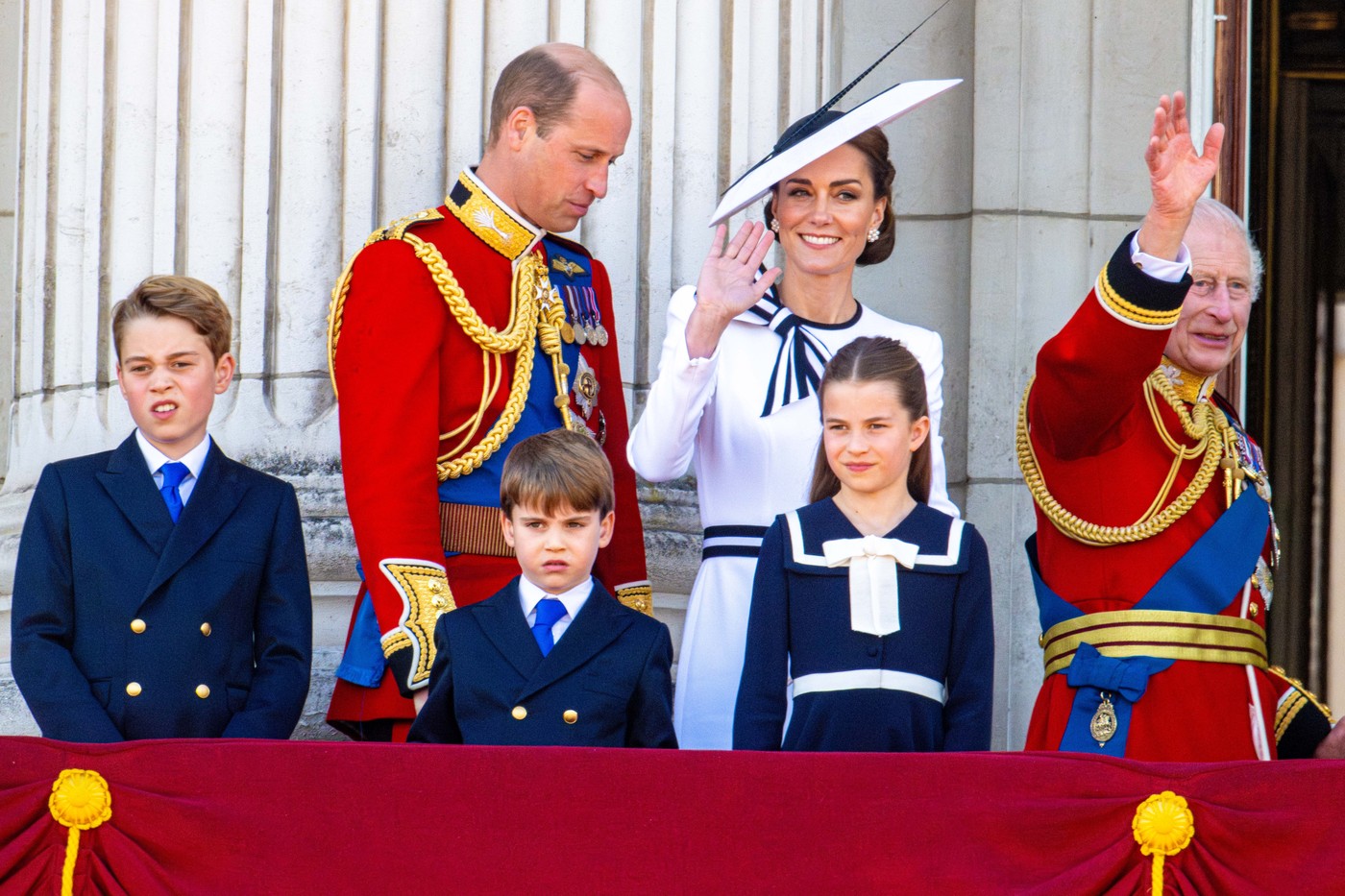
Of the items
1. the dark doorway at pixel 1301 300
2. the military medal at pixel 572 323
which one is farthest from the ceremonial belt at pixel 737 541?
the dark doorway at pixel 1301 300

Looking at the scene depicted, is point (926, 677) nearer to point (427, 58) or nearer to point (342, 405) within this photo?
point (342, 405)

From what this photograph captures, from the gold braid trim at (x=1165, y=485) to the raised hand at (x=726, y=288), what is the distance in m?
0.50

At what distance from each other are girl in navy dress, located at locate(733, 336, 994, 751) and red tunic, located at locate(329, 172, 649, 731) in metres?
0.60

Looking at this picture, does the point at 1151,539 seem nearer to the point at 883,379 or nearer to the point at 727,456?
the point at 883,379

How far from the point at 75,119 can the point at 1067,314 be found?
255cm

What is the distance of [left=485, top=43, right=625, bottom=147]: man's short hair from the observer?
147 inches

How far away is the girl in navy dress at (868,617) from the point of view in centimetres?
311

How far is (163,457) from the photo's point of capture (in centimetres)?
346

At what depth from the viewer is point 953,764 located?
267 centimetres

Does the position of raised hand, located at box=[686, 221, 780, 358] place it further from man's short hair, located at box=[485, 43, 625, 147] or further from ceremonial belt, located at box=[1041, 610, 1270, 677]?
ceremonial belt, located at box=[1041, 610, 1270, 677]

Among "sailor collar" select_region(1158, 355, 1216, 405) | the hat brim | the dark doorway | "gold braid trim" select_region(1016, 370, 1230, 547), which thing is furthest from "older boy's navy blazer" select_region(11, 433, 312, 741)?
the dark doorway

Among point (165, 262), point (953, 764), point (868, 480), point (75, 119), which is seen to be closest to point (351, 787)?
point (953, 764)

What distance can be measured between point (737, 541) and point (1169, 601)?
0.75 metres

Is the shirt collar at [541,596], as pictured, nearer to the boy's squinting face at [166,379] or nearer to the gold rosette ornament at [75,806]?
the boy's squinting face at [166,379]
